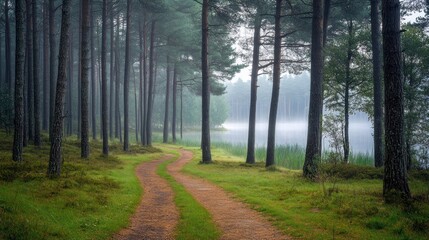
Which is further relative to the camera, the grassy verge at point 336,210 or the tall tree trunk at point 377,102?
the tall tree trunk at point 377,102

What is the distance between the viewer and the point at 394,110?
894cm

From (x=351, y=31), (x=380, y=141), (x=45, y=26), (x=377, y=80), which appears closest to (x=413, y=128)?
(x=380, y=141)

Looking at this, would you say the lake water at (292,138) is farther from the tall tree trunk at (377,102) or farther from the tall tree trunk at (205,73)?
the tall tree trunk at (205,73)

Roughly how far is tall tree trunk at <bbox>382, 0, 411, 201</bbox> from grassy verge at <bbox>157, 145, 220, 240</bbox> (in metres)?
4.92

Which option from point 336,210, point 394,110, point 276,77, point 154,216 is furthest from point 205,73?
point 336,210

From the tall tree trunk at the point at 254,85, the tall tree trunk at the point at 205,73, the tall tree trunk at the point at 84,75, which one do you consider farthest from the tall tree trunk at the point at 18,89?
the tall tree trunk at the point at 254,85

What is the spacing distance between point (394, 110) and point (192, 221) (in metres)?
6.28

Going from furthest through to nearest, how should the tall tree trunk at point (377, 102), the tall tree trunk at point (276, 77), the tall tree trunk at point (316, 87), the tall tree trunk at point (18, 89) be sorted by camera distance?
the tall tree trunk at point (276, 77) < the tall tree trunk at point (377, 102) < the tall tree trunk at point (316, 87) < the tall tree trunk at point (18, 89)

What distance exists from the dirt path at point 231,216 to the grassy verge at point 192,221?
207 millimetres

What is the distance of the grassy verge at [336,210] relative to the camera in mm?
6836

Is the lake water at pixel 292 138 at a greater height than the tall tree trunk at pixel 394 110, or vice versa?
the tall tree trunk at pixel 394 110

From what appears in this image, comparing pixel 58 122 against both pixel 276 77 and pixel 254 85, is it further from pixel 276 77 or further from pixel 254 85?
pixel 254 85

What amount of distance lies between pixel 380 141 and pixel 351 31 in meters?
7.60

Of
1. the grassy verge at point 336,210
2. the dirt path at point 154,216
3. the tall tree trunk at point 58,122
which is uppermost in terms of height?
the tall tree trunk at point 58,122
